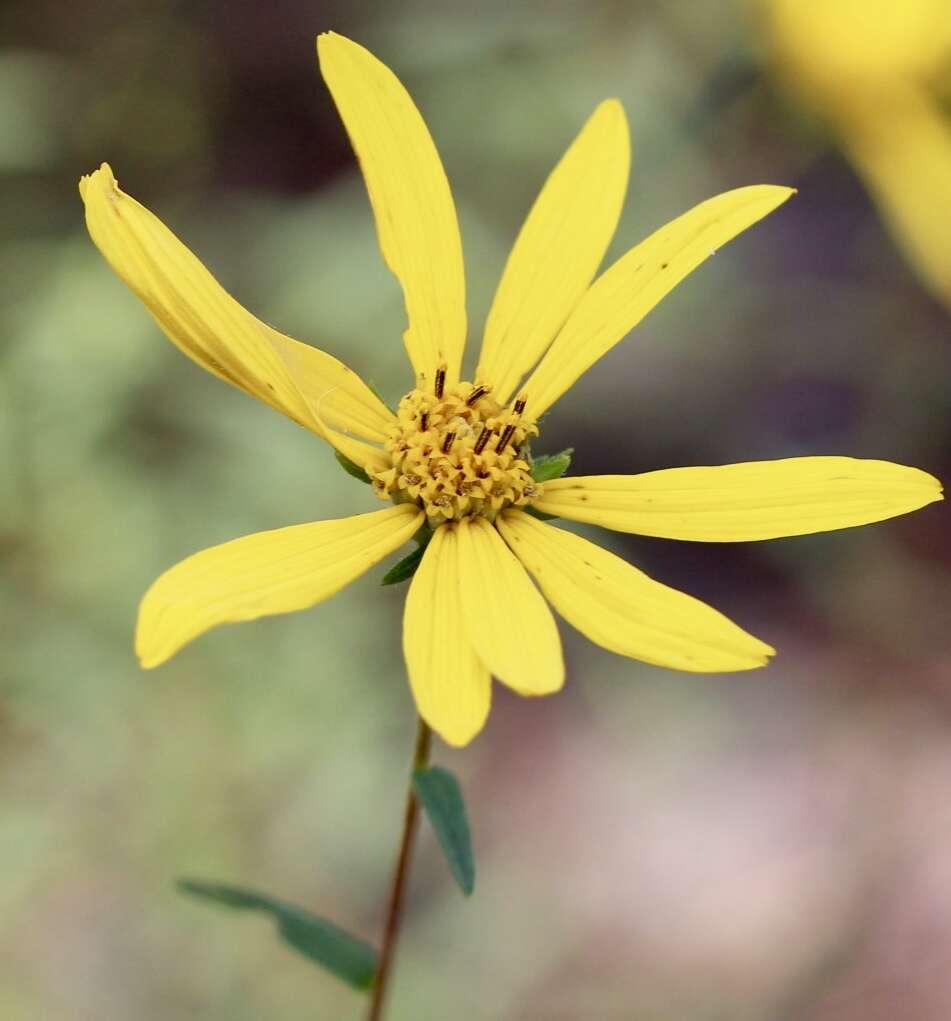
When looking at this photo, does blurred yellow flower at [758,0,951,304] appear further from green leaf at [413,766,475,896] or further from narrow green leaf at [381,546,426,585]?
green leaf at [413,766,475,896]

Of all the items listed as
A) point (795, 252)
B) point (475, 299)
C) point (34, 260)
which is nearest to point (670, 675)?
point (475, 299)

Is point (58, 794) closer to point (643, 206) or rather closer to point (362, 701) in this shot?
point (362, 701)

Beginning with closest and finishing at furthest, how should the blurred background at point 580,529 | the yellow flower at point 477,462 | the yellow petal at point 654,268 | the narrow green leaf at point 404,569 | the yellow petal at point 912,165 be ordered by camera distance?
the yellow flower at point 477,462, the narrow green leaf at point 404,569, the yellow petal at point 654,268, the blurred background at point 580,529, the yellow petal at point 912,165

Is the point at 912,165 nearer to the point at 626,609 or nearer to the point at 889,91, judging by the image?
the point at 889,91

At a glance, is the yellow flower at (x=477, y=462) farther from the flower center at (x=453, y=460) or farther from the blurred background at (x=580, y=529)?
the blurred background at (x=580, y=529)

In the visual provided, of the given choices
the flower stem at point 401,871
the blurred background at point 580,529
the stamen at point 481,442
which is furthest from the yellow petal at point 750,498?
the blurred background at point 580,529

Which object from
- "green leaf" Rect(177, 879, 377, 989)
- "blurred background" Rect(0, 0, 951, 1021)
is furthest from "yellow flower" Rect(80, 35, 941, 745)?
"blurred background" Rect(0, 0, 951, 1021)
